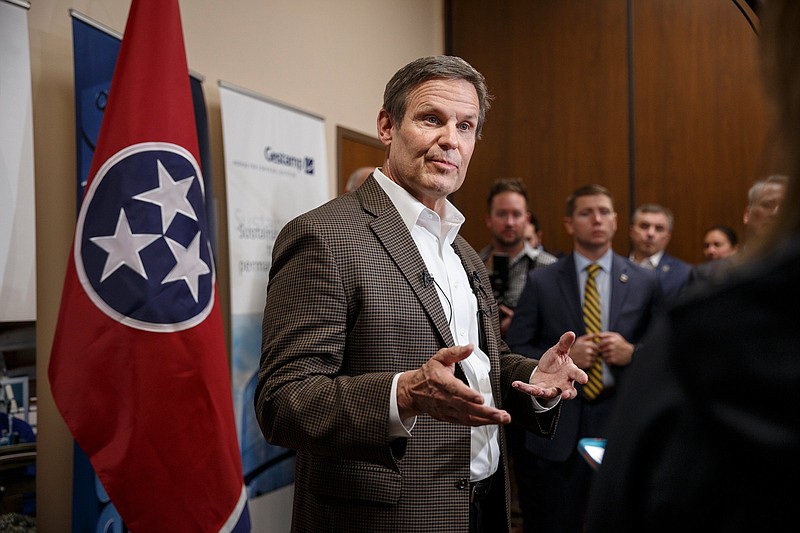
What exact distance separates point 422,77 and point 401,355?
2.06 feet

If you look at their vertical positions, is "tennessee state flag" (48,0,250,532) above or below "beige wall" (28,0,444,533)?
below

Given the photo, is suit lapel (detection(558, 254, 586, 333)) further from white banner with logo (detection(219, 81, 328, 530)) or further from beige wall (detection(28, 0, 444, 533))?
beige wall (detection(28, 0, 444, 533))

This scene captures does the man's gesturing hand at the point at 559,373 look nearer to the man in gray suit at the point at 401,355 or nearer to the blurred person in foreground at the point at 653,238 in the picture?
the man in gray suit at the point at 401,355

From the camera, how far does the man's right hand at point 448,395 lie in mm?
973

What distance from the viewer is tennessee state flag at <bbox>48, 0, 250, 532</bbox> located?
201 centimetres

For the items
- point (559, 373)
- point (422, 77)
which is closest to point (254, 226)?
point (422, 77)

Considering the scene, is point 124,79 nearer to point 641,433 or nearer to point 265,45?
point 265,45

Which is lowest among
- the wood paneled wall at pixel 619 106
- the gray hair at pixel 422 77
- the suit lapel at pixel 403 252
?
the suit lapel at pixel 403 252

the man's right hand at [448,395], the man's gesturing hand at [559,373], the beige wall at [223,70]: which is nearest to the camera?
the man's right hand at [448,395]

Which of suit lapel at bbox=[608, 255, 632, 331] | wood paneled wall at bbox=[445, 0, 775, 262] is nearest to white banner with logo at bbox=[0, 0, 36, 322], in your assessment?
suit lapel at bbox=[608, 255, 632, 331]

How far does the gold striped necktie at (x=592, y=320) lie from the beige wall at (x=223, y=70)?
1.68 metres

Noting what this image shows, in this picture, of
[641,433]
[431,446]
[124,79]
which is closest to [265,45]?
[124,79]

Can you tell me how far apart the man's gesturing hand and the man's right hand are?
1.09 feet

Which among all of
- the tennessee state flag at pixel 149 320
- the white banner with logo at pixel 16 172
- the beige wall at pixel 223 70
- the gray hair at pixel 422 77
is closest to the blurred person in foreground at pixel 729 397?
the gray hair at pixel 422 77
